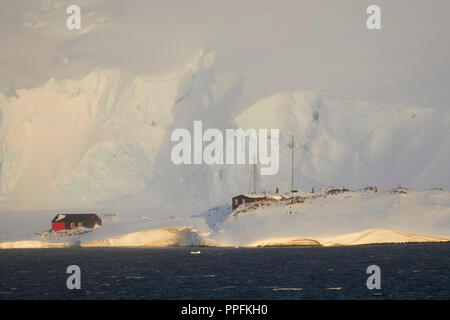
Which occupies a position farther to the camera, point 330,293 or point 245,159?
point 245,159

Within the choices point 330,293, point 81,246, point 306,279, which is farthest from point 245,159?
point 330,293

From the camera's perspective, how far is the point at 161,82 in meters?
156

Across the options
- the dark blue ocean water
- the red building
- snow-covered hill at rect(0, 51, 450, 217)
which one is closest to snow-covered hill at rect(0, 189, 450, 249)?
the dark blue ocean water

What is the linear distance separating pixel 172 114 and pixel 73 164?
80.3 feet

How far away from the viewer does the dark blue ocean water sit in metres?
50.7

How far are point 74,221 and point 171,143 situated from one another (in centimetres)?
3205

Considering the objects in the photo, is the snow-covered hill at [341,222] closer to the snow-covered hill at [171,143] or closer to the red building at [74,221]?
the red building at [74,221]

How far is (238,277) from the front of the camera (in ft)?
203

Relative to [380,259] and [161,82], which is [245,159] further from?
[380,259]

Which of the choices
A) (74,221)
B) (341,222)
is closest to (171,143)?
(74,221)

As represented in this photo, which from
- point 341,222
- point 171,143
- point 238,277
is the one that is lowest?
point 238,277

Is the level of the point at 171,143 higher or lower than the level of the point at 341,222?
higher

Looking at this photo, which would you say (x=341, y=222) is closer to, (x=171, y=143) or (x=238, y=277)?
(x=238, y=277)

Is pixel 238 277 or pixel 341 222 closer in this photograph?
pixel 238 277
